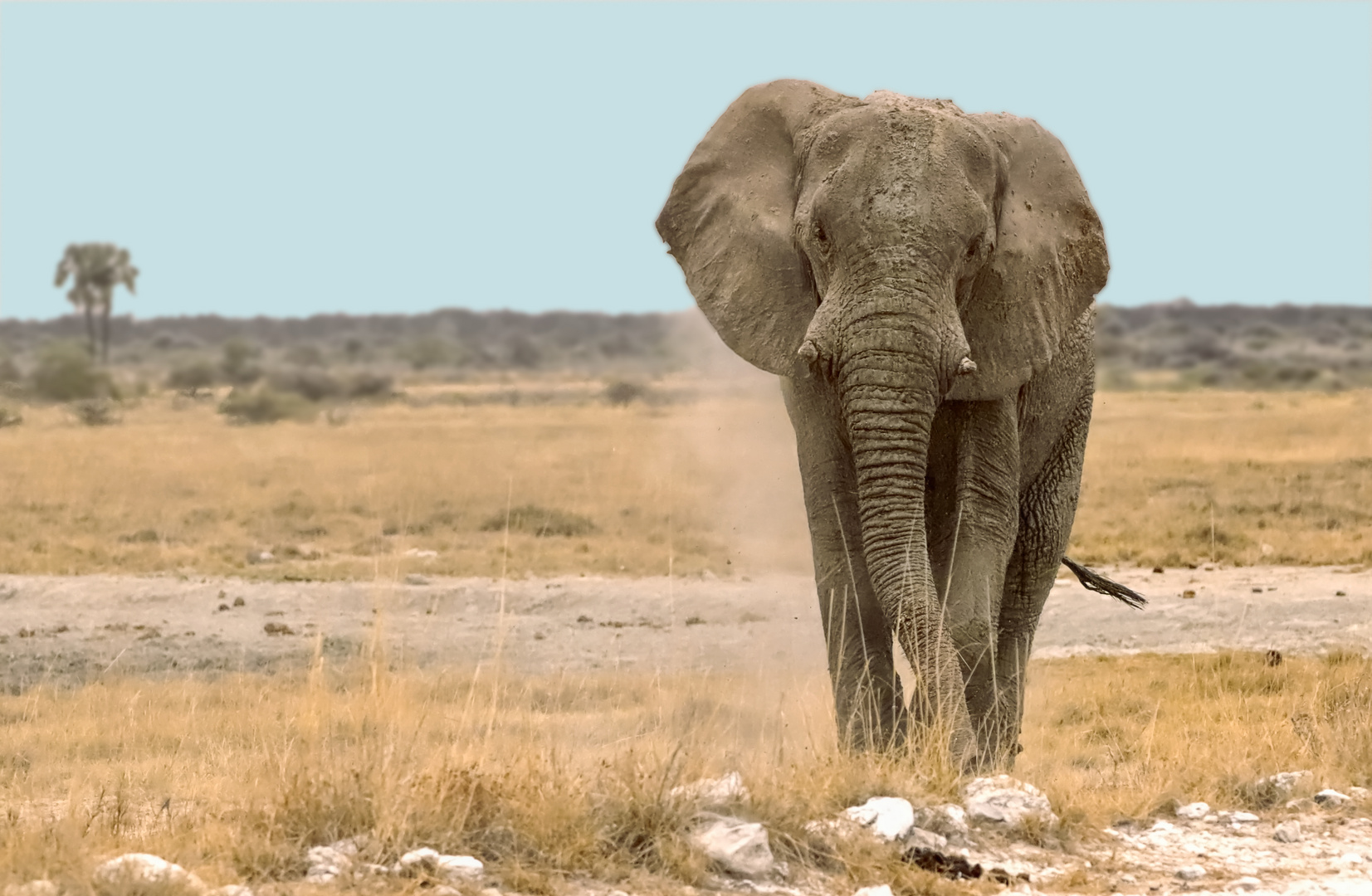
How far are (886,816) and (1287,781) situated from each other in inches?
82.6

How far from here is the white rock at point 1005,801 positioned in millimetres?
6371

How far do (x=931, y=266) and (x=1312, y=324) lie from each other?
358ft

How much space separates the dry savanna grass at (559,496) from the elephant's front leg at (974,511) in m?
3.82

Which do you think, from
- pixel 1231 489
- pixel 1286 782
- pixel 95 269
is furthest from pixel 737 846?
pixel 95 269

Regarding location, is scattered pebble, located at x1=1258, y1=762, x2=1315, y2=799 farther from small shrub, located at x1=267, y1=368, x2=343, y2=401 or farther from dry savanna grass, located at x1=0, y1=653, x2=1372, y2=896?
small shrub, located at x1=267, y1=368, x2=343, y2=401

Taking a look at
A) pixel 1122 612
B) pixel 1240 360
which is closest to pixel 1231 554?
pixel 1122 612

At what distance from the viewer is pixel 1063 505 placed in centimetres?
919

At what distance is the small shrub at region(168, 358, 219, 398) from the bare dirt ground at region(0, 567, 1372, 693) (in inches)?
1596

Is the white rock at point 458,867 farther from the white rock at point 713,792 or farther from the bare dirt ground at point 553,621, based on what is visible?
the bare dirt ground at point 553,621

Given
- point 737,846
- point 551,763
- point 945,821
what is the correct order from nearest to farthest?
point 737,846, point 945,821, point 551,763

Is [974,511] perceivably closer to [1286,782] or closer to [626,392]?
[1286,782]

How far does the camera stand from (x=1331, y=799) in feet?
23.2

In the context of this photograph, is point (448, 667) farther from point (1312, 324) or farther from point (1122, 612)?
point (1312, 324)

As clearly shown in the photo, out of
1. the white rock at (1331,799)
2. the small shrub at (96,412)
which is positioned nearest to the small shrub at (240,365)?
the small shrub at (96,412)
